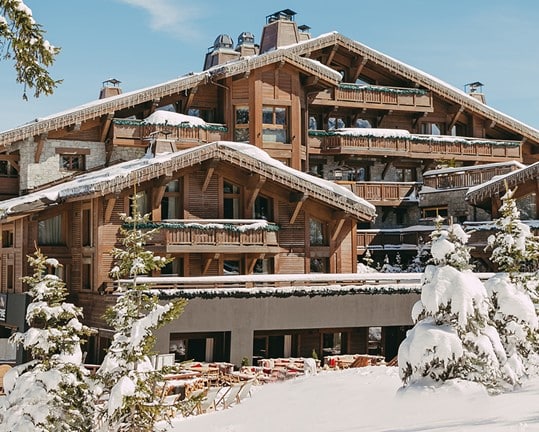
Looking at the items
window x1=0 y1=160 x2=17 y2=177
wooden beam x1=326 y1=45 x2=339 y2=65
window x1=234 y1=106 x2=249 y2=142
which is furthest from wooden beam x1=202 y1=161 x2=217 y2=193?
wooden beam x1=326 y1=45 x2=339 y2=65

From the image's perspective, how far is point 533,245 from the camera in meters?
20.8

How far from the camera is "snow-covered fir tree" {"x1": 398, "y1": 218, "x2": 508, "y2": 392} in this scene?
50.2 ft

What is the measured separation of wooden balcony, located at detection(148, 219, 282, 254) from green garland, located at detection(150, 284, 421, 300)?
305 cm

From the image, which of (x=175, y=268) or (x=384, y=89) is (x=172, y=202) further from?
(x=384, y=89)

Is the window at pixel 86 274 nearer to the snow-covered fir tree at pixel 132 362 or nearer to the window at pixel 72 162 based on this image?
the window at pixel 72 162

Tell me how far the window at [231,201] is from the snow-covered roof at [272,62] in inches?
272

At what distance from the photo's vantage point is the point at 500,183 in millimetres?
36344

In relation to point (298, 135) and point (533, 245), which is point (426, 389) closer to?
point (533, 245)

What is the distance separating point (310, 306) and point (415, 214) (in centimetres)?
1651

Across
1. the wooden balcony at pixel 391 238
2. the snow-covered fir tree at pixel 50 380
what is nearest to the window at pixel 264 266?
the wooden balcony at pixel 391 238

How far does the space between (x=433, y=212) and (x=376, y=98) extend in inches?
270

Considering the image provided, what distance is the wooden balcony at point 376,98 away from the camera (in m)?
42.5

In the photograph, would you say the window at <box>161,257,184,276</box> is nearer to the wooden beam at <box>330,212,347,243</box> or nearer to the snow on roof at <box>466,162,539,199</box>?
the wooden beam at <box>330,212,347,243</box>

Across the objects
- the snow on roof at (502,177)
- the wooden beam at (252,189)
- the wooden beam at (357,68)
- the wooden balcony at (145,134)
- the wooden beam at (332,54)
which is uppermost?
the wooden beam at (332,54)
